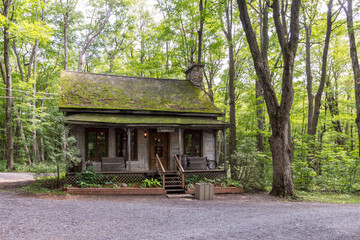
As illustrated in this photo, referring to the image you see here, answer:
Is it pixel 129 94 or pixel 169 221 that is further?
pixel 129 94

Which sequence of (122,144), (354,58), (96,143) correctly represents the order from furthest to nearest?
1. (122,144)
2. (96,143)
3. (354,58)

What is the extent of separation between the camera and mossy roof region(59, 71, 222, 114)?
13.8 metres

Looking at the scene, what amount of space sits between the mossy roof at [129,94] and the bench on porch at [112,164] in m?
2.71

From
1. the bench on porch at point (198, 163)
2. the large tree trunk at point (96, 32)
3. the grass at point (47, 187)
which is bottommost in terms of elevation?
the grass at point (47, 187)

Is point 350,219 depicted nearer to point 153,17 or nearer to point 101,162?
point 101,162

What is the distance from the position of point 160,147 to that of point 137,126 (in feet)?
8.83

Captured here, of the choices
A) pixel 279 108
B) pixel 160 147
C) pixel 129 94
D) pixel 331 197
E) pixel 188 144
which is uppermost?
pixel 129 94

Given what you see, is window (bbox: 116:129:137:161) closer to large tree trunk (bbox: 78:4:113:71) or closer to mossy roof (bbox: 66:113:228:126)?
mossy roof (bbox: 66:113:228:126)

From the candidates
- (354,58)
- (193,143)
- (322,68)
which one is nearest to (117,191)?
(193,143)

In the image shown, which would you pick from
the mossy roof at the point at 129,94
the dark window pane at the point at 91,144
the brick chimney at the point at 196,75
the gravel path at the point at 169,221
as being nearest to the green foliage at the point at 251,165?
the gravel path at the point at 169,221

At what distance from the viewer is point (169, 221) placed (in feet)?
21.1

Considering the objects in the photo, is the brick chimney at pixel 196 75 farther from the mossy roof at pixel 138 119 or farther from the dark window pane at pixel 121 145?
the dark window pane at pixel 121 145

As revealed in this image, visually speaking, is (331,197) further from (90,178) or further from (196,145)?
(90,178)

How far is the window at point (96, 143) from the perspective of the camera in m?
13.2
